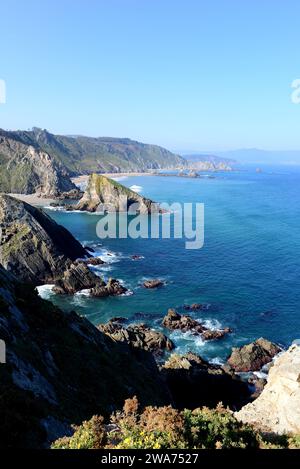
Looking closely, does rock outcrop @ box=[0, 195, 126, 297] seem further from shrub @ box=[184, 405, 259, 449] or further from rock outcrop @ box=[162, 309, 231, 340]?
shrub @ box=[184, 405, 259, 449]

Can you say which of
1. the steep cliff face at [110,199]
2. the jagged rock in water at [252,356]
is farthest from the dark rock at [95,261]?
the steep cliff face at [110,199]

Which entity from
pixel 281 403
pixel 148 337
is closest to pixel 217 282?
pixel 148 337

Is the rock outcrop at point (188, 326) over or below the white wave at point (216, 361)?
over

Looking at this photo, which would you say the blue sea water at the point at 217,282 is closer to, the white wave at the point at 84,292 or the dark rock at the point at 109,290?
Result: the dark rock at the point at 109,290

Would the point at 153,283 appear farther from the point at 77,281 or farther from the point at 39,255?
the point at 39,255

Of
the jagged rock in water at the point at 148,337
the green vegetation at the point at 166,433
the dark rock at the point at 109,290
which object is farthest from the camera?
the dark rock at the point at 109,290

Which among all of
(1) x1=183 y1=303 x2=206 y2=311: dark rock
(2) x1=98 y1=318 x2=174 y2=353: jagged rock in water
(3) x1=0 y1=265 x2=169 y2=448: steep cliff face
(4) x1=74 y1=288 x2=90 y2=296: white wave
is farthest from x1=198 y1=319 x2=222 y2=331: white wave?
(4) x1=74 y1=288 x2=90 y2=296: white wave

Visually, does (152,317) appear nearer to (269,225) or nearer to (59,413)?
(59,413)
